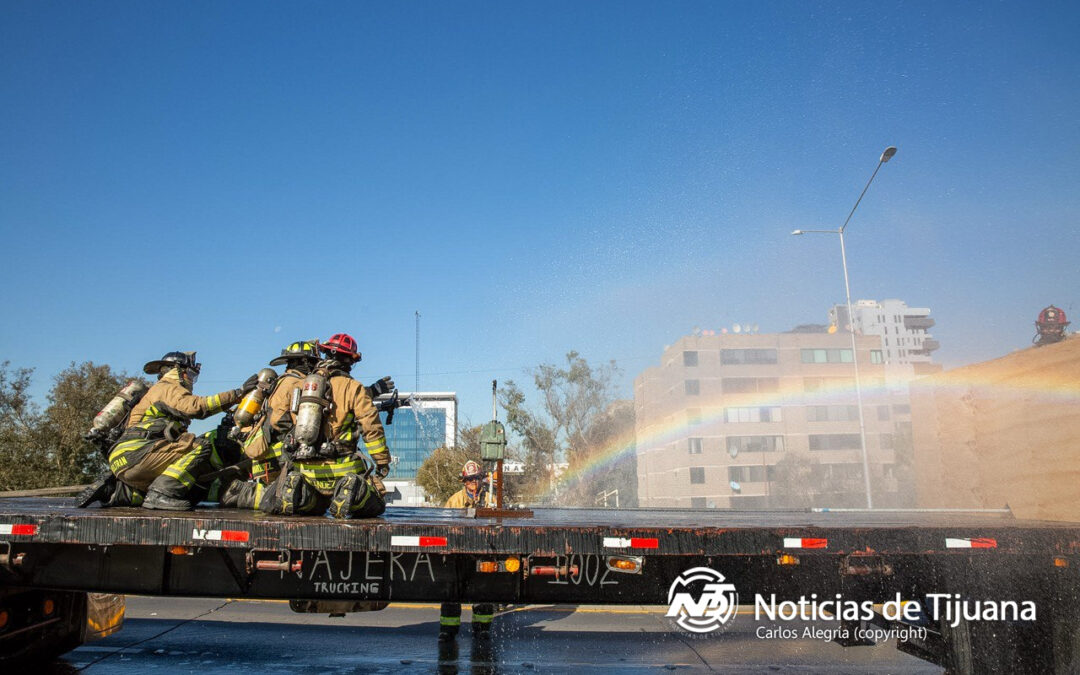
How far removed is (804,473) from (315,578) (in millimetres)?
60189

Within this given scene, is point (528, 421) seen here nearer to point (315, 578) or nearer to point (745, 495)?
point (745, 495)

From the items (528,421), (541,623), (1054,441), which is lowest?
(541,623)

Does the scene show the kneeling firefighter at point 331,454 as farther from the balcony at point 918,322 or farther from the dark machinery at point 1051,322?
the balcony at point 918,322

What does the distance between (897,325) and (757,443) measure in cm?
8728

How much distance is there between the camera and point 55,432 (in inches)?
816

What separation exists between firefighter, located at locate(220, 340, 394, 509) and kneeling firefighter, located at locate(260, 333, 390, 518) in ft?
0.74

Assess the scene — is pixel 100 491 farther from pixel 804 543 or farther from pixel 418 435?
pixel 418 435

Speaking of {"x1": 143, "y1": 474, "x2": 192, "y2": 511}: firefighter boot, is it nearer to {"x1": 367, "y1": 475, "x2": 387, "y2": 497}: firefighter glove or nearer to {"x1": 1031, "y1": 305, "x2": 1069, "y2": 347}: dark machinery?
{"x1": 367, "y1": 475, "x2": 387, "y2": 497}: firefighter glove

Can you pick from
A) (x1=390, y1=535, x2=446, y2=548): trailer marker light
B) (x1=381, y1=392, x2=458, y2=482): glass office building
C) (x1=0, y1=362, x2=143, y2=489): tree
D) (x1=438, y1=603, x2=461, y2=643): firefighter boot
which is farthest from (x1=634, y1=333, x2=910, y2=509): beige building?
(x1=390, y1=535, x2=446, y2=548): trailer marker light

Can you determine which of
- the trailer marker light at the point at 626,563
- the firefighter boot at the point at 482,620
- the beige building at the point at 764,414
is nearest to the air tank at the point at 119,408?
the firefighter boot at the point at 482,620

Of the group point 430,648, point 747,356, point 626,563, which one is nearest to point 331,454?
point 626,563

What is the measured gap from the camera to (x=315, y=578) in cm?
408

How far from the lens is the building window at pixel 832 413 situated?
62875mm

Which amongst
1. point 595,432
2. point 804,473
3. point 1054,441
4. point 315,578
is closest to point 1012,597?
point 1054,441
